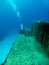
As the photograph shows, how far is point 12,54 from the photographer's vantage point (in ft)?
16.5

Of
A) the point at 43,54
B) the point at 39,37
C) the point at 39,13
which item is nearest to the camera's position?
the point at 43,54

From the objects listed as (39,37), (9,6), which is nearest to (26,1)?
(9,6)

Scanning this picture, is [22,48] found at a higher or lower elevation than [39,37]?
lower

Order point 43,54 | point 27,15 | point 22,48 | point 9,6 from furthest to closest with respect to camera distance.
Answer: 1. point 27,15
2. point 9,6
3. point 22,48
4. point 43,54

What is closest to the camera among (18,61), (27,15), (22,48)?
(18,61)

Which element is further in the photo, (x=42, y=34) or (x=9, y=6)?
(x=9, y=6)

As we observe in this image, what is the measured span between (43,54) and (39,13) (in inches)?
4872

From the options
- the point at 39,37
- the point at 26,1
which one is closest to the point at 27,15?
the point at 26,1

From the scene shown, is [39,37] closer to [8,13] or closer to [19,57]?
[19,57]

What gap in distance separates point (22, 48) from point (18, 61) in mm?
1452

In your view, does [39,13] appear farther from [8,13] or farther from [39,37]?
[39,37]

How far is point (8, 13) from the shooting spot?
10775 cm

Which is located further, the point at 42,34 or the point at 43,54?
the point at 42,34

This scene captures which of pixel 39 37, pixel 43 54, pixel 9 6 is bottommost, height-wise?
pixel 43 54
